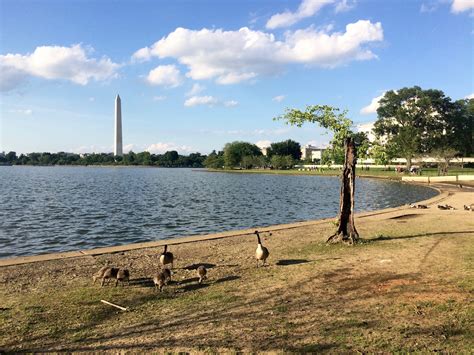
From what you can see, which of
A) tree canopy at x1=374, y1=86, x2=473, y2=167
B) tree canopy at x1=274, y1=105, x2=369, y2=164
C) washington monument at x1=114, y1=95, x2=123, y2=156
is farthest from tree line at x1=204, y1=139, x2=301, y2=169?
tree canopy at x1=274, y1=105, x2=369, y2=164

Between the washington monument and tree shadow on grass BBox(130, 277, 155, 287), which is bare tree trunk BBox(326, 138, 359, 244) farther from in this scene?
the washington monument

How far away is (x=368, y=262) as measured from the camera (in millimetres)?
11266

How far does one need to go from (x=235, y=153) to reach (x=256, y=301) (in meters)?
165

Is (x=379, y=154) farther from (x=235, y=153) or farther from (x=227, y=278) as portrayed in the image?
(x=235, y=153)

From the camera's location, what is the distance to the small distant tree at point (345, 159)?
1416 cm

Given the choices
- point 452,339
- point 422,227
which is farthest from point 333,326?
point 422,227

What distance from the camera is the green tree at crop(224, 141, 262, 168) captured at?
171500 millimetres

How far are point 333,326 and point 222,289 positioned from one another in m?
3.15

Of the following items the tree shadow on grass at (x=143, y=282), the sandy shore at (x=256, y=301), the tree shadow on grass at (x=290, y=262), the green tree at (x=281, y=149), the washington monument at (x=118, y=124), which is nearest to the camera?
the sandy shore at (x=256, y=301)

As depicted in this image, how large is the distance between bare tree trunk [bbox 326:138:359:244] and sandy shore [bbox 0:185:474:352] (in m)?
0.74

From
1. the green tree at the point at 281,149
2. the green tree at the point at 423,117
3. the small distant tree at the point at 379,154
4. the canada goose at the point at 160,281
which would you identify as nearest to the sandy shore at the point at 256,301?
the canada goose at the point at 160,281

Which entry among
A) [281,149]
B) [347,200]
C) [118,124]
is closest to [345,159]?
[347,200]

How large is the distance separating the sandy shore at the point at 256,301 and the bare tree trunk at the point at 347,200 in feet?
2.44

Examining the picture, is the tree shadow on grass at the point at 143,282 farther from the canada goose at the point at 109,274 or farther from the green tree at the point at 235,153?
the green tree at the point at 235,153
